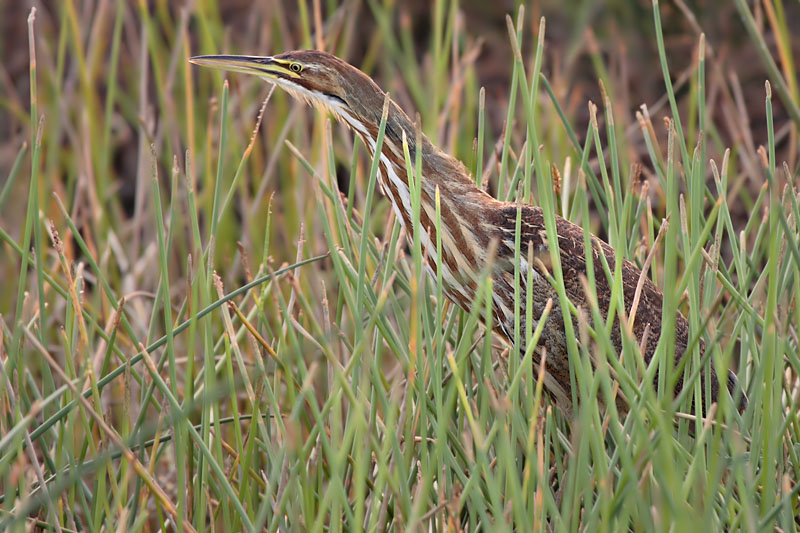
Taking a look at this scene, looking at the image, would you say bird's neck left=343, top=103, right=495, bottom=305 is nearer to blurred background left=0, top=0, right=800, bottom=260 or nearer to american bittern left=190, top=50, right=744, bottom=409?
american bittern left=190, top=50, right=744, bottom=409

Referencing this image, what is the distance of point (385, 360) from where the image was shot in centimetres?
228

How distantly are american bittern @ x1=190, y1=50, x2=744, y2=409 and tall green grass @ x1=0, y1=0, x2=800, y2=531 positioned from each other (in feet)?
0.13

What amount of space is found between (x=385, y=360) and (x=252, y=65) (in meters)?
0.92

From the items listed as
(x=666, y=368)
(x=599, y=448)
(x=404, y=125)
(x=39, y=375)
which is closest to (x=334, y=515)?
(x=599, y=448)

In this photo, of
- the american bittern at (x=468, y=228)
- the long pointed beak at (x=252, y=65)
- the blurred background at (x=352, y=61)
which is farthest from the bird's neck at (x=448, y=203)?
the blurred background at (x=352, y=61)

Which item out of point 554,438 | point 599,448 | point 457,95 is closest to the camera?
point 599,448

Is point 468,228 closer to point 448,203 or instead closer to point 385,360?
point 448,203

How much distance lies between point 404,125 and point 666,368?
585 mm

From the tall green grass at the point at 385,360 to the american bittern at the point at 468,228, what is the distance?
4 centimetres

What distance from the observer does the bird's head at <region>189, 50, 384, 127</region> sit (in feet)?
4.84

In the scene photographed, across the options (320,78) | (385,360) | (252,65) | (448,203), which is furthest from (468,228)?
(385,360)

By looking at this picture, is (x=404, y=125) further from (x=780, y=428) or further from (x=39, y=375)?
(x=39, y=375)

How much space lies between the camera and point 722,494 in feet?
3.92

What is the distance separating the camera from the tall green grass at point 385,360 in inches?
37.2
